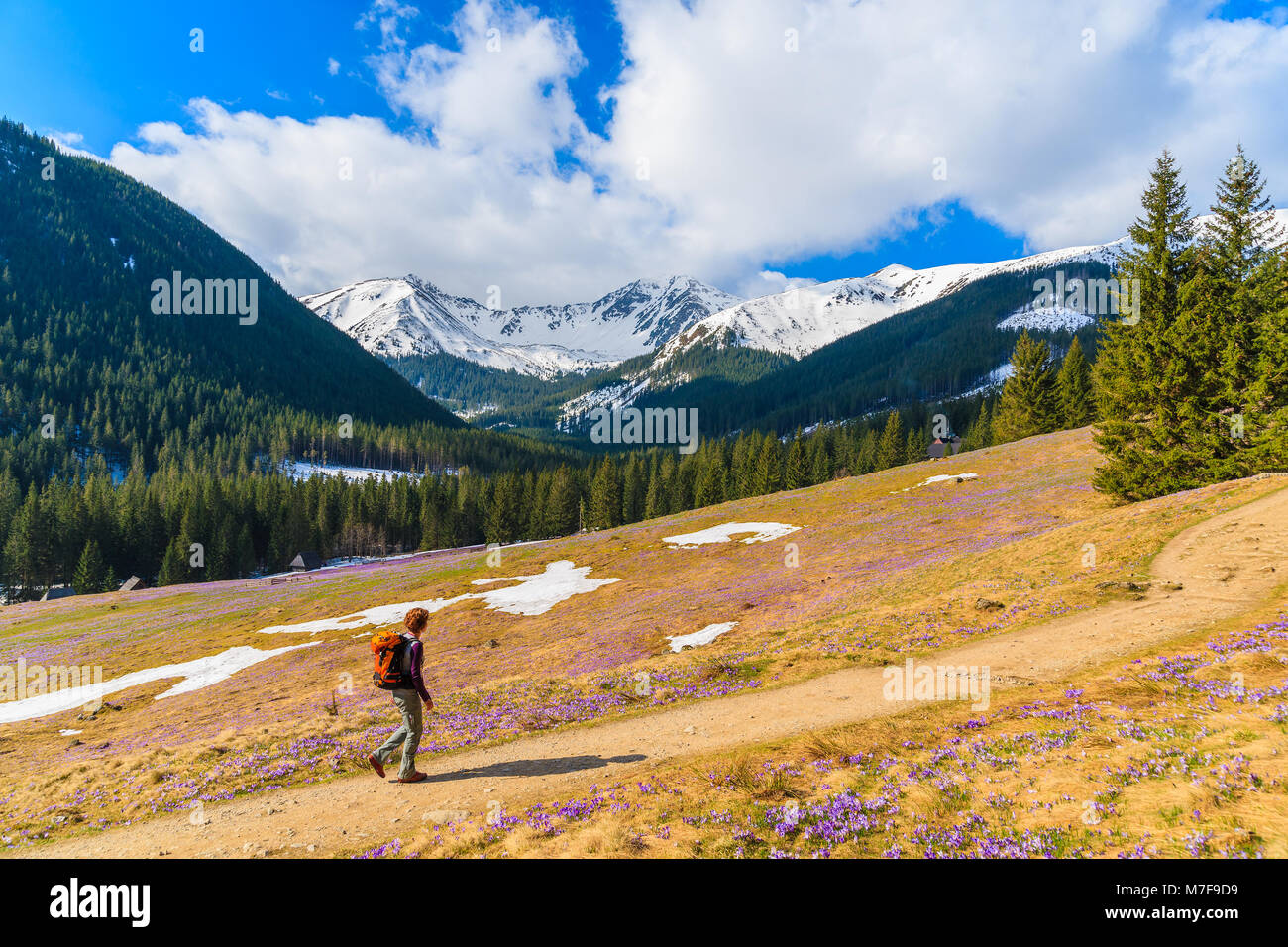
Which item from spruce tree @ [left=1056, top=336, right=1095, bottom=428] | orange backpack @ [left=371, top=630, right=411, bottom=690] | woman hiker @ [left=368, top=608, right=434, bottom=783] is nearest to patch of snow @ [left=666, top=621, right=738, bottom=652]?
woman hiker @ [left=368, top=608, right=434, bottom=783]

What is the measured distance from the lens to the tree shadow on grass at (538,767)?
484 inches

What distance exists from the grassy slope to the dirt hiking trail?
3.80ft

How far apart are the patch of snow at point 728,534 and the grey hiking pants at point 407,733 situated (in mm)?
40199

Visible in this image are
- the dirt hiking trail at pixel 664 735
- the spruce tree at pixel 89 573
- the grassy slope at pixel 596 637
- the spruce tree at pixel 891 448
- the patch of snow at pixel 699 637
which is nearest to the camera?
the dirt hiking trail at pixel 664 735

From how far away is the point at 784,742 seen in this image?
1224cm

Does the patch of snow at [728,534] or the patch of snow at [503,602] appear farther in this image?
the patch of snow at [728,534]

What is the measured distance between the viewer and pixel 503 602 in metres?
41.2

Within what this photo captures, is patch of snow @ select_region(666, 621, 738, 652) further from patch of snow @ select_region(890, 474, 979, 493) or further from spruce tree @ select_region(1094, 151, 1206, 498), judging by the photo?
patch of snow @ select_region(890, 474, 979, 493)

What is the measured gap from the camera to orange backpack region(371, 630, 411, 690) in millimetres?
11078

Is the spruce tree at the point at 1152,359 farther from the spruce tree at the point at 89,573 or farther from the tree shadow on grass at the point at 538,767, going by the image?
the spruce tree at the point at 89,573

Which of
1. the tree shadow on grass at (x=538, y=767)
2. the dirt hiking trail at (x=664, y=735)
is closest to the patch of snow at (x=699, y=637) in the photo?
the dirt hiking trail at (x=664, y=735)

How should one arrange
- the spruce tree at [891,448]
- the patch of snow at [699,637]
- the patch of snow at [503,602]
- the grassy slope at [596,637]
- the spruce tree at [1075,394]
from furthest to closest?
the spruce tree at [891,448], the spruce tree at [1075,394], the patch of snow at [503,602], the patch of snow at [699,637], the grassy slope at [596,637]

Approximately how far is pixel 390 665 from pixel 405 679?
0.44 meters
